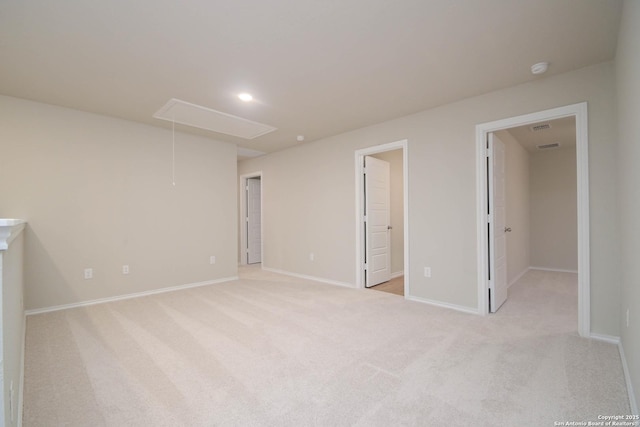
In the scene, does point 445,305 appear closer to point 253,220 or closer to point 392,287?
point 392,287

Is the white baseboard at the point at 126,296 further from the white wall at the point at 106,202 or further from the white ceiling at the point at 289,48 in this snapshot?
the white ceiling at the point at 289,48

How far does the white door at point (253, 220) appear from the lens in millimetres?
6969

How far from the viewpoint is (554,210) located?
19.4 ft

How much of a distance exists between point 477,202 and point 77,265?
4.91 m

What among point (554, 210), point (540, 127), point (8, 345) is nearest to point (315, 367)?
point (8, 345)

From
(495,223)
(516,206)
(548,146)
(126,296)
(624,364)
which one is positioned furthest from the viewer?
(548,146)

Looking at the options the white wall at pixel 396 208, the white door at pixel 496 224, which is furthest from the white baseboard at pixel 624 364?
the white wall at pixel 396 208

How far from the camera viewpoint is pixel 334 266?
4793mm

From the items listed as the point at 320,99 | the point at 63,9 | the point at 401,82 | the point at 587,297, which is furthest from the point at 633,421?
the point at 63,9

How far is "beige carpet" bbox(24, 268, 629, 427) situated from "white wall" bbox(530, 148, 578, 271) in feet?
10.1

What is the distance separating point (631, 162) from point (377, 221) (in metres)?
3.13

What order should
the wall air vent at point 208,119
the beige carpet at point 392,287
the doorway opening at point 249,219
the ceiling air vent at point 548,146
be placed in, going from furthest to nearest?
the doorway opening at point 249,219, the ceiling air vent at point 548,146, the beige carpet at point 392,287, the wall air vent at point 208,119

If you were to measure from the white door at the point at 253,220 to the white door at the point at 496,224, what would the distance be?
517 cm

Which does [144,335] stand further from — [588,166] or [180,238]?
[588,166]
